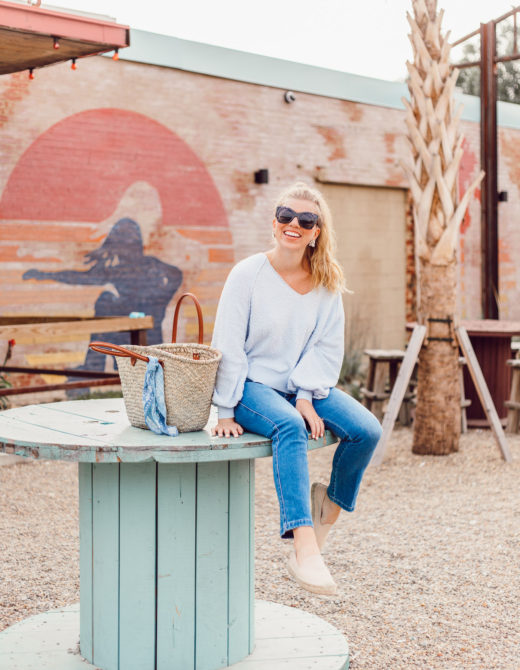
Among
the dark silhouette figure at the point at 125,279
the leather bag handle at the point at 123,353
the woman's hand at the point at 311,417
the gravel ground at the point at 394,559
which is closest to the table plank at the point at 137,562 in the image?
the leather bag handle at the point at 123,353

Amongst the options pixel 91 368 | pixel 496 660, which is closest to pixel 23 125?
pixel 91 368

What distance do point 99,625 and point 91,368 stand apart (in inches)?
269

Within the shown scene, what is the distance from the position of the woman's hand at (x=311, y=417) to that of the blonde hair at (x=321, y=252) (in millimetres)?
498

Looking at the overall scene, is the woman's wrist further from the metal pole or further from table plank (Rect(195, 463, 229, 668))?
the metal pole

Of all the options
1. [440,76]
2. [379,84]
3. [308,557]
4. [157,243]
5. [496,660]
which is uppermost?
[379,84]

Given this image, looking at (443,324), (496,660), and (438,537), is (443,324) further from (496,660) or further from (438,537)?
(496,660)

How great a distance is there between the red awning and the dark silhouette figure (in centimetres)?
416

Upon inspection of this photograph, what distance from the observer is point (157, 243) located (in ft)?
33.6

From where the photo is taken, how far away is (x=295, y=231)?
3.39 m

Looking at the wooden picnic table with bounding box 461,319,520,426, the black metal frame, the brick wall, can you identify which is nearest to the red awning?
the brick wall

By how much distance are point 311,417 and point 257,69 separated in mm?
8853

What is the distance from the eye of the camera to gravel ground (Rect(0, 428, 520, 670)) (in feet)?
11.8

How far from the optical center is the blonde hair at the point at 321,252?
11.2ft

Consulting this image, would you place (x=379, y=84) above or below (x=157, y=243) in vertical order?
above
